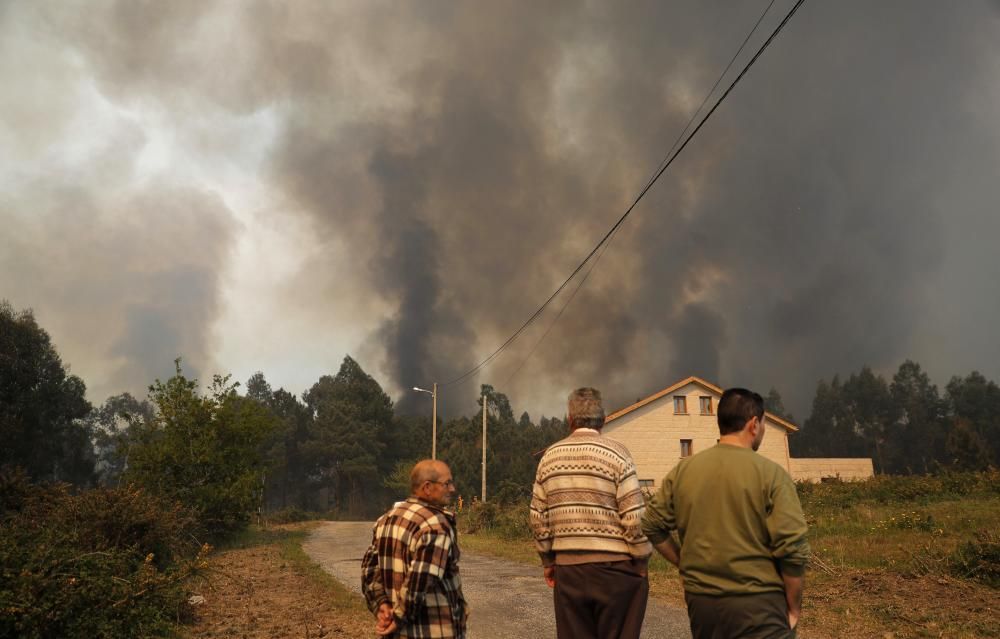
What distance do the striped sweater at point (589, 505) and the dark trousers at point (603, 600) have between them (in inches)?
3.1

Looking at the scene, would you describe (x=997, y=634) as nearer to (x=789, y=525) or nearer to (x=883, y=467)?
(x=789, y=525)

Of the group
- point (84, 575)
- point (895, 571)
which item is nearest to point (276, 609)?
point (84, 575)

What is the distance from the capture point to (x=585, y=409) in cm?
452

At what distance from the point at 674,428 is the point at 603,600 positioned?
43.9m

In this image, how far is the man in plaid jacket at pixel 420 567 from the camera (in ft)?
12.0

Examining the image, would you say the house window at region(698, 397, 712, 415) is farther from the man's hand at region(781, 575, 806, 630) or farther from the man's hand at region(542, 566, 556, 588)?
the man's hand at region(781, 575, 806, 630)

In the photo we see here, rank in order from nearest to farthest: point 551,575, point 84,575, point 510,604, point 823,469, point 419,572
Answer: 1. point 419,572
2. point 551,575
3. point 84,575
4. point 510,604
5. point 823,469

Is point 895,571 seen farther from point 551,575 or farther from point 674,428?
point 674,428

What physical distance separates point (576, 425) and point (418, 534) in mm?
1325

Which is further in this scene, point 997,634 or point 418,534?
point 997,634

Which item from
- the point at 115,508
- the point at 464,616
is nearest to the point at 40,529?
the point at 115,508

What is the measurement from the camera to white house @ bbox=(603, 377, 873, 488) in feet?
148

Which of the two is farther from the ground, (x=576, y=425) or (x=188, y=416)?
(x=188, y=416)

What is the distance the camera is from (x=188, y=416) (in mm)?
24641
